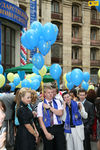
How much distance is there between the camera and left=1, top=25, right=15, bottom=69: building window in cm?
1858

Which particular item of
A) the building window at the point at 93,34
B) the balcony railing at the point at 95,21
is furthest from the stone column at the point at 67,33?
the building window at the point at 93,34

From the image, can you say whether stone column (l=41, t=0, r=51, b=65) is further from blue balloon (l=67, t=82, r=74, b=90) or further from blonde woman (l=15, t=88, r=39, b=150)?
blonde woman (l=15, t=88, r=39, b=150)

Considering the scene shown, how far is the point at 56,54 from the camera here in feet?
105

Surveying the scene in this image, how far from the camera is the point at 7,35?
18859 millimetres

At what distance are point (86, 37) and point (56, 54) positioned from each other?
15.6 feet

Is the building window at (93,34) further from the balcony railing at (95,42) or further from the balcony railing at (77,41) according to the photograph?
the balcony railing at (77,41)

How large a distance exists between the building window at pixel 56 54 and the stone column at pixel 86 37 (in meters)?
3.18

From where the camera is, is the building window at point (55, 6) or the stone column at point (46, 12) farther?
the building window at point (55, 6)

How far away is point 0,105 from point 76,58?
Result: 31.1 metres

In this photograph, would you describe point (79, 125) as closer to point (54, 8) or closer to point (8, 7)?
point (8, 7)

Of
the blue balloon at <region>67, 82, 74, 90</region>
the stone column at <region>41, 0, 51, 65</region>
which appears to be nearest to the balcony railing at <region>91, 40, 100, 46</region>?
the stone column at <region>41, 0, 51, 65</region>

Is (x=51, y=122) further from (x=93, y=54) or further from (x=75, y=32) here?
(x=93, y=54)

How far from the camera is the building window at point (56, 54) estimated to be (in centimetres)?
3181

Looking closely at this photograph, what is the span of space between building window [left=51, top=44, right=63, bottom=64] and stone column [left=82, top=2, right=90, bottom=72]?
318 centimetres
